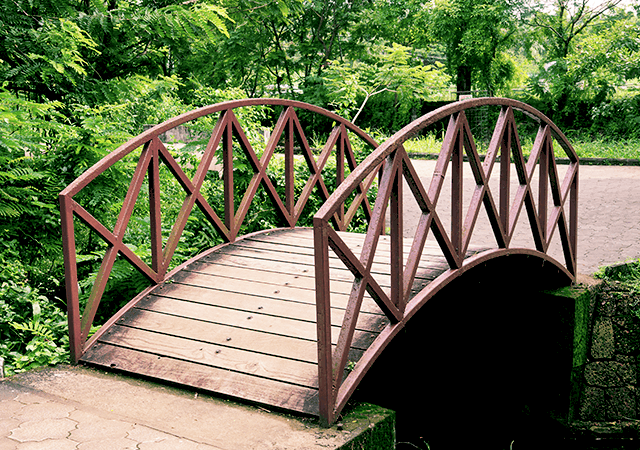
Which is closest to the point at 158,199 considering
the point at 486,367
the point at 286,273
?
the point at 286,273

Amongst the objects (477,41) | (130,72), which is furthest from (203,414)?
(477,41)

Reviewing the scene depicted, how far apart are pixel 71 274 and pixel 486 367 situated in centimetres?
515

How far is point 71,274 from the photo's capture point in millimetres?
3629

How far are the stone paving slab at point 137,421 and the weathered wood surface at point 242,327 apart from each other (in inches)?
5.4

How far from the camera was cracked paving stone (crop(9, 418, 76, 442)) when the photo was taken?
109 inches

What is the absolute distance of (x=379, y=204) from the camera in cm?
324

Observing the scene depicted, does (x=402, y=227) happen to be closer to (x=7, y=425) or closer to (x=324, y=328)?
(x=324, y=328)

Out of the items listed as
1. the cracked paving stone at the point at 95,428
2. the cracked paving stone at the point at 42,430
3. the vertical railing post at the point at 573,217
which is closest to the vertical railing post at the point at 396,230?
the cracked paving stone at the point at 95,428

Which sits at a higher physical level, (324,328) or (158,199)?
(158,199)

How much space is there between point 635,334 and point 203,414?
5283 mm

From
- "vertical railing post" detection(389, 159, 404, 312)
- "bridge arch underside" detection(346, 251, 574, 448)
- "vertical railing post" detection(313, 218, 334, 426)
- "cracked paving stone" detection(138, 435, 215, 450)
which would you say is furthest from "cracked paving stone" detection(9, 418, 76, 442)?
"bridge arch underside" detection(346, 251, 574, 448)

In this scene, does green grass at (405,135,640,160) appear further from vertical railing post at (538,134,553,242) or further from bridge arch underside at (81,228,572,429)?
bridge arch underside at (81,228,572,429)

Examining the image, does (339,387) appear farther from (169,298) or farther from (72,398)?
(169,298)

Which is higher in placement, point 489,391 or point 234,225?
point 234,225
